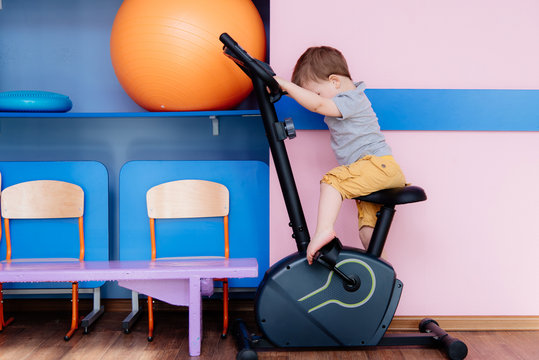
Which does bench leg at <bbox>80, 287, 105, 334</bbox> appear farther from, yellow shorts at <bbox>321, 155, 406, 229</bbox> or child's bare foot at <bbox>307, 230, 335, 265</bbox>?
yellow shorts at <bbox>321, 155, 406, 229</bbox>

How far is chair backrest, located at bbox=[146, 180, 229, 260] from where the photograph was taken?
85.0 inches

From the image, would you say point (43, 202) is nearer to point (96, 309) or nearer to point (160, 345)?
point (96, 309)

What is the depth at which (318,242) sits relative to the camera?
1.62 meters

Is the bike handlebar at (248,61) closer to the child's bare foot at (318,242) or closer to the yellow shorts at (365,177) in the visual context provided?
the yellow shorts at (365,177)

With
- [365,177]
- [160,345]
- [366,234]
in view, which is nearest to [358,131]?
→ [365,177]

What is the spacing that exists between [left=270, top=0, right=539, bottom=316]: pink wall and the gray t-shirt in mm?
244

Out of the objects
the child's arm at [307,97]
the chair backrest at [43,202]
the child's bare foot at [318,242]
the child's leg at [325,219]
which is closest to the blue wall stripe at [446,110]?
the child's arm at [307,97]

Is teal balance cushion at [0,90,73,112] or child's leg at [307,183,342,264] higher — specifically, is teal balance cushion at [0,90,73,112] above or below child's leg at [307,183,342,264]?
above

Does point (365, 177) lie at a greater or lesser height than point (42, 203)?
greater

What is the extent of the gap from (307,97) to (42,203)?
1.40 meters

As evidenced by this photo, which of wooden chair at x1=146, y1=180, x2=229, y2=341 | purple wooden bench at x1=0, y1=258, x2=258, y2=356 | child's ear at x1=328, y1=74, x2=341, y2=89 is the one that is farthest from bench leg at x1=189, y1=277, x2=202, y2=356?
child's ear at x1=328, y1=74, x2=341, y2=89

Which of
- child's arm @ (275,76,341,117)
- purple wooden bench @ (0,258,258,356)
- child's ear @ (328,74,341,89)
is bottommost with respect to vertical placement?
purple wooden bench @ (0,258,258,356)

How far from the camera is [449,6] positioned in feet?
6.61

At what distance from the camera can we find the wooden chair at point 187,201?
216cm
